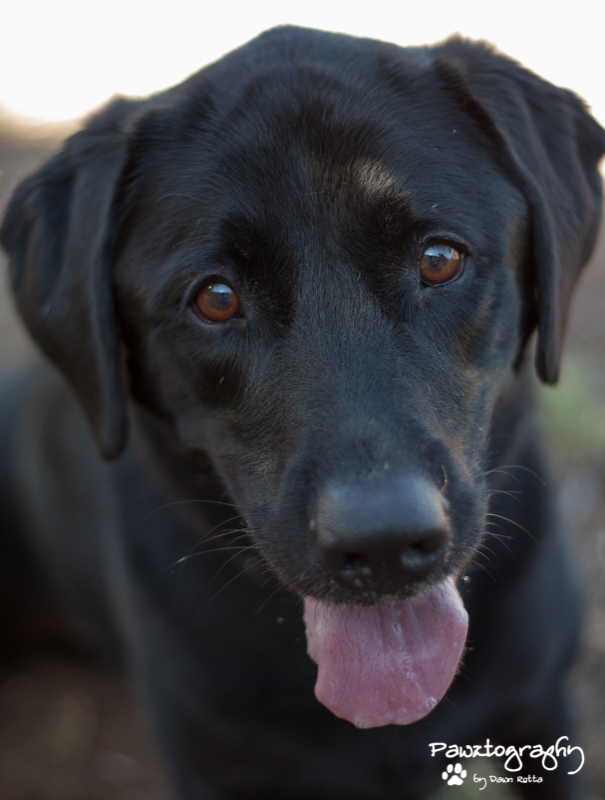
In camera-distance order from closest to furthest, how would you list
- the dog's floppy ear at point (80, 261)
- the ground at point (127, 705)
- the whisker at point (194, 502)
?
the whisker at point (194, 502)
the dog's floppy ear at point (80, 261)
the ground at point (127, 705)

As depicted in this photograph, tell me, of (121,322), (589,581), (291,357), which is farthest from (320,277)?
(589,581)

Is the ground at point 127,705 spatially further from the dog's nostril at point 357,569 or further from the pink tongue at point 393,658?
the dog's nostril at point 357,569

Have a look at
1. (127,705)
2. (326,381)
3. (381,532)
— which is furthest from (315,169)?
(127,705)

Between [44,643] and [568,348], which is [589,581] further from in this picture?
[44,643]

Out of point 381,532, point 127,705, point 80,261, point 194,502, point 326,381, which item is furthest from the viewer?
point 127,705

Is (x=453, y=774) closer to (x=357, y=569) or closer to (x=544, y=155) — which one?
(x=357, y=569)

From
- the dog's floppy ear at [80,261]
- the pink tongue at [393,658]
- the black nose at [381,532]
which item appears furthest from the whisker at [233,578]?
the black nose at [381,532]

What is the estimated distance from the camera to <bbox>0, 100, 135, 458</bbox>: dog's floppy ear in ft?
6.04

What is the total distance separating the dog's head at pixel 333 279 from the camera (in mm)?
1449

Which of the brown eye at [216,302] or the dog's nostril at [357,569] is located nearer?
the dog's nostril at [357,569]

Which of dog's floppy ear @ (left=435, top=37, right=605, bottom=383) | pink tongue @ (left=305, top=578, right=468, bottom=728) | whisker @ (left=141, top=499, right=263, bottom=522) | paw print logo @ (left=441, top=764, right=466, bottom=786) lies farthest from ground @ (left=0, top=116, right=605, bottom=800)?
pink tongue @ (left=305, top=578, right=468, bottom=728)

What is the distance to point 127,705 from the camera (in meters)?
3.40

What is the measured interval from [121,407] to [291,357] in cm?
58

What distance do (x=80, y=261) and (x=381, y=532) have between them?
3.66 ft
